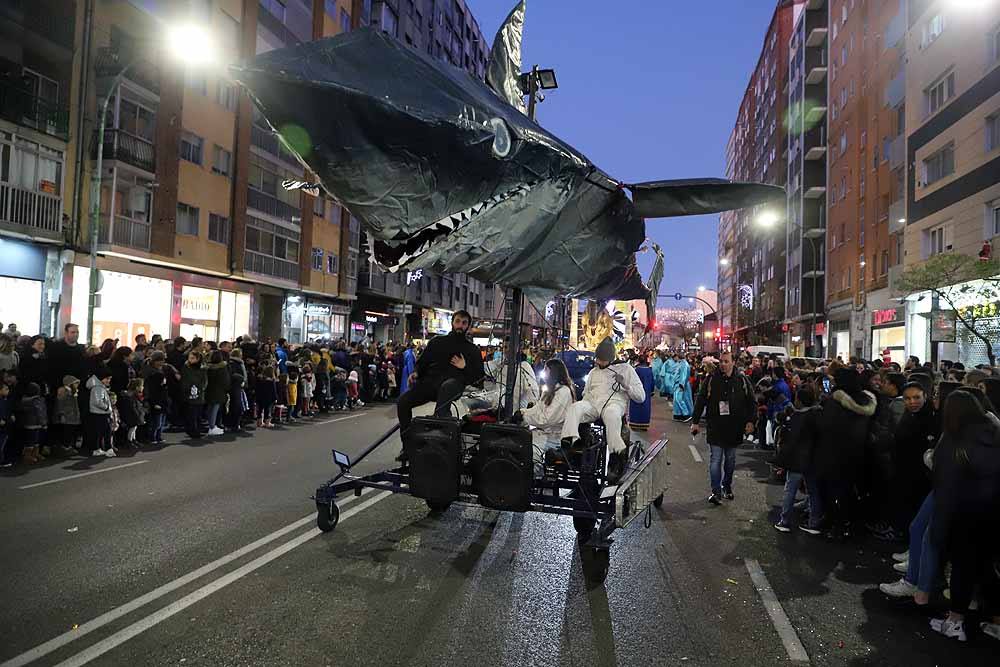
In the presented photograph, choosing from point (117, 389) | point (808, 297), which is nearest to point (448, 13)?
point (808, 297)

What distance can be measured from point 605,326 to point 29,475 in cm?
1426

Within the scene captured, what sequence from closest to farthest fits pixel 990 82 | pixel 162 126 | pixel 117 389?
pixel 117 389
pixel 990 82
pixel 162 126

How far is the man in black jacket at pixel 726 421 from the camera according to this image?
8.23 meters

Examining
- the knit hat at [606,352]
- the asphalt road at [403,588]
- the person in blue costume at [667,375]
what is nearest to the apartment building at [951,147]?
the person in blue costume at [667,375]

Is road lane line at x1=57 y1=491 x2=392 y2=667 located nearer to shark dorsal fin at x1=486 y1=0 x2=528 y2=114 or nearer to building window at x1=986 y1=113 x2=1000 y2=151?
shark dorsal fin at x1=486 y1=0 x2=528 y2=114

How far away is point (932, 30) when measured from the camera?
69.9 ft

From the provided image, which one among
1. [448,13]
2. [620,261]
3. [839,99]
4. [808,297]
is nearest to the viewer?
[620,261]

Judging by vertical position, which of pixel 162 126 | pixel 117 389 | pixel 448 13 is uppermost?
pixel 448 13

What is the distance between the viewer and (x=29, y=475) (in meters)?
8.47

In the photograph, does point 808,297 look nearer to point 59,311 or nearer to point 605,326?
point 605,326

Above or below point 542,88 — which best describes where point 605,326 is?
below

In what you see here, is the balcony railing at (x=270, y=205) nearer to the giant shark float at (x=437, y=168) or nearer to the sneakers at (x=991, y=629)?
the giant shark float at (x=437, y=168)

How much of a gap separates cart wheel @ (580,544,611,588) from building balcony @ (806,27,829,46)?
49.4 metres

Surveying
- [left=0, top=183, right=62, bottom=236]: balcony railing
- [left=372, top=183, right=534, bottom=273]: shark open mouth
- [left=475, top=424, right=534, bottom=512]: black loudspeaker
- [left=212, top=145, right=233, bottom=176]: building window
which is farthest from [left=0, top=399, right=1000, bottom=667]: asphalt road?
[left=212, top=145, right=233, bottom=176]: building window
